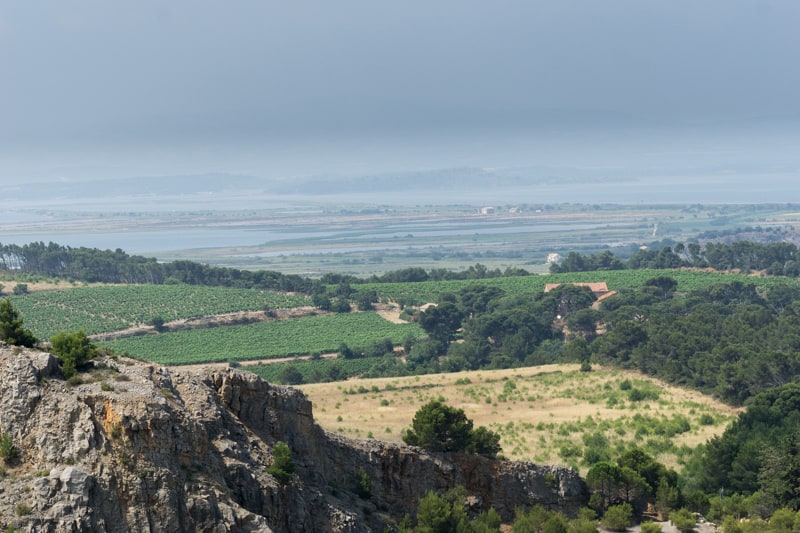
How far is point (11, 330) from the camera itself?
21.8 metres

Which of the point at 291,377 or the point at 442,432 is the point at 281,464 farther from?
the point at 291,377

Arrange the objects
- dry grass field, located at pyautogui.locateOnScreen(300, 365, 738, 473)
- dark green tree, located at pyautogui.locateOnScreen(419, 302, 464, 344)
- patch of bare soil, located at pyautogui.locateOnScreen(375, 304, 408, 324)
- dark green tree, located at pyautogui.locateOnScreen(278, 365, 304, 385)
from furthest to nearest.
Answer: patch of bare soil, located at pyautogui.locateOnScreen(375, 304, 408, 324), dark green tree, located at pyautogui.locateOnScreen(419, 302, 464, 344), dark green tree, located at pyautogui.locateOnScreen(278, 365, 304, 385), dry grass field, located at pyautogui.locateOnScreen(300, 365, 738, 473)

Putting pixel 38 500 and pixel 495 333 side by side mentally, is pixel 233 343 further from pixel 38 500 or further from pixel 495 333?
pixel 38 500

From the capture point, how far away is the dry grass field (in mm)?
47000

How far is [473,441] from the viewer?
30.7 metres

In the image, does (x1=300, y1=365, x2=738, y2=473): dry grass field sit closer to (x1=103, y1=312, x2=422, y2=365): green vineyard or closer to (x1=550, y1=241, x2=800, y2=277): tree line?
(x1=103, y1=312, x2=422, y2=365): green vineyard

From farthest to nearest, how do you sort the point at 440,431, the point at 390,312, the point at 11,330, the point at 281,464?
the point at 390,312, the point at 440,431, the point at 11,330, the point at 281,464

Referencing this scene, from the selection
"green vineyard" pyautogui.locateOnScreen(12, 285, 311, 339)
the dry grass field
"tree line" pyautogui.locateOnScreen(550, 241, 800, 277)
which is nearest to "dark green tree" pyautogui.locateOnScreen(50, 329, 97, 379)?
the dry grass field

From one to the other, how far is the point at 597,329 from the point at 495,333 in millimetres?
10794

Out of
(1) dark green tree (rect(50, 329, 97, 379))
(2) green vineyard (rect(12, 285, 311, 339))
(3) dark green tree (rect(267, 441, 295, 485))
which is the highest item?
(1) dark green tree (rect(50, 329, 97, 379))

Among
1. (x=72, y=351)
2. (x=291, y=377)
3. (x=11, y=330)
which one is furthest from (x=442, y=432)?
(x=291, y=377)

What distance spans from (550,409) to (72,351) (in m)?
41.1

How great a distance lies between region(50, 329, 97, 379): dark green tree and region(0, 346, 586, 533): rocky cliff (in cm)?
28

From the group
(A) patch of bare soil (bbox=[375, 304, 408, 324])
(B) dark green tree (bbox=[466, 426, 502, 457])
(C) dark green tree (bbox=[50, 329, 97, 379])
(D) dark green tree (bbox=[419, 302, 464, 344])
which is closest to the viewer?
(C) dark green tree (bbox=[50, 329, 97, 379])
